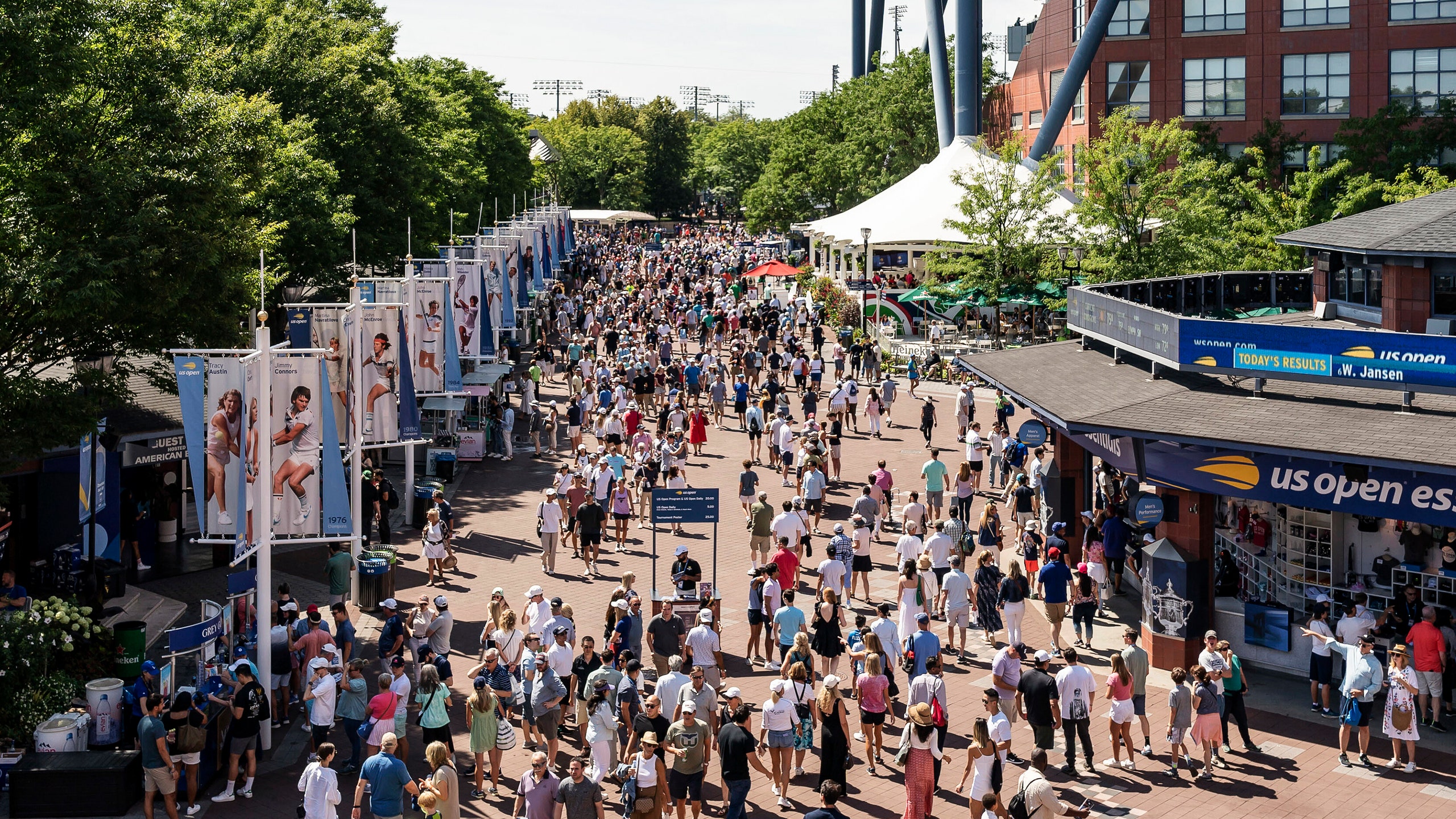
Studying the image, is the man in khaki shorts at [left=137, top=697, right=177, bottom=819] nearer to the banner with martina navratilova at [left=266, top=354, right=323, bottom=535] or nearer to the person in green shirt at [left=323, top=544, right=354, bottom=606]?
the banner with martina navratilova at [left=266, top=354, right=323, bottom=535]

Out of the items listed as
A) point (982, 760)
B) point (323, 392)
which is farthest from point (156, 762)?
point (982, 760)

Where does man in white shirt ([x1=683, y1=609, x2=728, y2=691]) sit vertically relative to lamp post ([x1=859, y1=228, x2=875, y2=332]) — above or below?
below

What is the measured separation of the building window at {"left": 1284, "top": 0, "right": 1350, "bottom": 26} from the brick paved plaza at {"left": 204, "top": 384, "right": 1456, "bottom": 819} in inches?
1631

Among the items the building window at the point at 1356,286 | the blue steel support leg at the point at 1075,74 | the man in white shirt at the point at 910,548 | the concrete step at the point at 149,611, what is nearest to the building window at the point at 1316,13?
the blue steel support leg at the point at 1075,74

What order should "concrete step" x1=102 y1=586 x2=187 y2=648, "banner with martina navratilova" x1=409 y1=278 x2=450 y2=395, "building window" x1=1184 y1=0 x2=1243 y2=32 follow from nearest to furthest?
1. "concrete step" x1=102 y1=586 x2=187 y2=648
2. "banner with martina navratilova" x1=409 y1=278 x2=450 y2=395
3. "building window" x1=1184 y1=0 x2=1243 y2=32

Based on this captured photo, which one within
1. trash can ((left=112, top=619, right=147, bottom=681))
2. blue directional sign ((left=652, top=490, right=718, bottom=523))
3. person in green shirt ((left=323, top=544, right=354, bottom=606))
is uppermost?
blue directional sign ((left=652, top=490, right=718, bottom=523))

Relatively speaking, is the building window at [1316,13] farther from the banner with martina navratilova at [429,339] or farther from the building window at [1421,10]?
the banner with martina navratilova at [429,339]

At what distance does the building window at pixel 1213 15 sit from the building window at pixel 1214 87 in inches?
49.2

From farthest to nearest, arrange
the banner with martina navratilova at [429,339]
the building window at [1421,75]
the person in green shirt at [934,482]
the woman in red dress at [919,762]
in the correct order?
the building window at [1421,75] < the banner with martina navratilova at [429,339] < the person in green shirt at [934,482] < the woman in red dress at [919,762]

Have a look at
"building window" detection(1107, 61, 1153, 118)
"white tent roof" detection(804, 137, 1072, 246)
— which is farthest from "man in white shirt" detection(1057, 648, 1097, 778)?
"building window" detection(1107, 61, 1153, 118)

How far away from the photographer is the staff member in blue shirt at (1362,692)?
608 inches

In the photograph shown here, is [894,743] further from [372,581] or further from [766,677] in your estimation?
[372,581]

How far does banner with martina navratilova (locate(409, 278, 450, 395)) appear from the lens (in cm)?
2648

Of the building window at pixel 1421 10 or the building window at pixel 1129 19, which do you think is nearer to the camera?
the building window at pixel 1421 10
